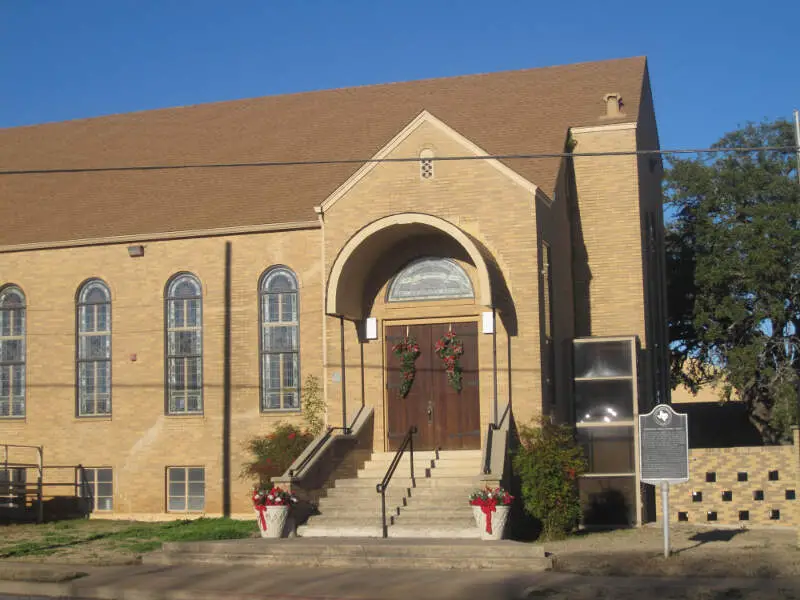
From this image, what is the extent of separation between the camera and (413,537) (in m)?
17.3

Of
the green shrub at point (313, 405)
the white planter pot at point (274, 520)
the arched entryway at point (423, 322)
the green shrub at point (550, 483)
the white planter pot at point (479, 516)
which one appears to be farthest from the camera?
the green shrub at point (313, 405)

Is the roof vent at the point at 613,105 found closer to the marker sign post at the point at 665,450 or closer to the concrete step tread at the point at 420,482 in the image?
the concrete step tread at the point at 420,482

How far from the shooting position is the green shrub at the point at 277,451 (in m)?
20.5

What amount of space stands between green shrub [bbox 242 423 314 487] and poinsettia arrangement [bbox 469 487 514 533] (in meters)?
4.85


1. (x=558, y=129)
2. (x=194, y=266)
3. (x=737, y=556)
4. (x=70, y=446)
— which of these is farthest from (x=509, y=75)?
(x=737, y=556)

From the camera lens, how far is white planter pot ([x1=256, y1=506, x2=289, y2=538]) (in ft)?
58.0

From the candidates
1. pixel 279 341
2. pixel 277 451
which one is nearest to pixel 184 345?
pixel 279 341

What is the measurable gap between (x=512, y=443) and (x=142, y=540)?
6.62 m

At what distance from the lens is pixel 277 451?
20.7 m

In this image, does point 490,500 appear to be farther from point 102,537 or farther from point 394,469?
point 102,537

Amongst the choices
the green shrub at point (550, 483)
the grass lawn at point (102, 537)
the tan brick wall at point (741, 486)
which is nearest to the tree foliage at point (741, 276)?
the tan brick wall at point (741, 486)

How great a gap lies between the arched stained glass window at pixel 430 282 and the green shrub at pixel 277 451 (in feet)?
10.6

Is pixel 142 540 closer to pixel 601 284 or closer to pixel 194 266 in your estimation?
pixel 194 266

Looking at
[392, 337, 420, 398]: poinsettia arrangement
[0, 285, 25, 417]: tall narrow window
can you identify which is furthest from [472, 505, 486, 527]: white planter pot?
[0, 285, 25, 417]: tall narrow window
